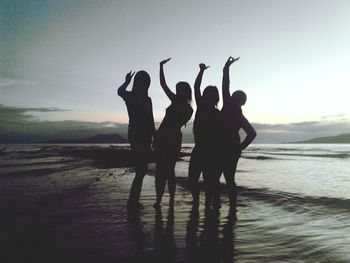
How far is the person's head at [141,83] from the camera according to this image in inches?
256

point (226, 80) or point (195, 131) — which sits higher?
point (226, 80)

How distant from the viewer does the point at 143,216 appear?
19.7 ft

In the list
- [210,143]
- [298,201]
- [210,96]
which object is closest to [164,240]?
[210,143]

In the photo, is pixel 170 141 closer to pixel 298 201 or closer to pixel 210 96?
pixel 210 96

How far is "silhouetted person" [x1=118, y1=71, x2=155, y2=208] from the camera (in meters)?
6.39

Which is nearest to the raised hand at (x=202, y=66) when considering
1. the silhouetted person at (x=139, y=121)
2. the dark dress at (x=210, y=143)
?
the dark dress at (x=210, y=143)

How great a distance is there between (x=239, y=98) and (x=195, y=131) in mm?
1014

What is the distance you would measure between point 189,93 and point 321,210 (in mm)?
3667

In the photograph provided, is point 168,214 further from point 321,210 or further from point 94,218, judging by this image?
point 321,210

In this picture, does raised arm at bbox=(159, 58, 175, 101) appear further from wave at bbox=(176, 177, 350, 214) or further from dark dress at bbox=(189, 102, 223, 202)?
wave at bbox=(176, 177, 350, 214)

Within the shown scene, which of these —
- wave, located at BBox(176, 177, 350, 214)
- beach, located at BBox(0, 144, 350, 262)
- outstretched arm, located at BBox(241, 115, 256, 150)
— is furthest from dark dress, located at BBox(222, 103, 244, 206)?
wave, located at BBox(176, 177, 350, 214)

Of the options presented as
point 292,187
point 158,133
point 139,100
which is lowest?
point 292,187

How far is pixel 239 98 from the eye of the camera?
6227 millimetres

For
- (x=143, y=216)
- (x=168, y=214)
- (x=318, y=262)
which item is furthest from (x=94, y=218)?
(x=318, y=262)
